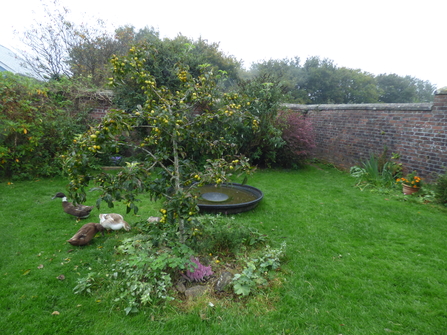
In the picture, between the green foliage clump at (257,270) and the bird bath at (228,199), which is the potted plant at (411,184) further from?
the green foliage clump at (257,270)

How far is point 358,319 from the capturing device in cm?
206

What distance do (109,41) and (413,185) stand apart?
1304cm

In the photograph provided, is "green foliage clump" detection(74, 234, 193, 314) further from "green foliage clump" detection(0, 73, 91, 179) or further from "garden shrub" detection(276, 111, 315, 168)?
"garden shrub" detection(276, 111, 315, 168)

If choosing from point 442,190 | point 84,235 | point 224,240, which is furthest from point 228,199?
point 442,190

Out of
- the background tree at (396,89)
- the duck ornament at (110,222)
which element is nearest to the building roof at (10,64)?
the duck ornament at (110,222)

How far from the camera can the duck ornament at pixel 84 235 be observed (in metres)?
2.95

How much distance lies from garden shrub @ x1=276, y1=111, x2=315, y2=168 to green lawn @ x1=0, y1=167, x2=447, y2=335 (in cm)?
350

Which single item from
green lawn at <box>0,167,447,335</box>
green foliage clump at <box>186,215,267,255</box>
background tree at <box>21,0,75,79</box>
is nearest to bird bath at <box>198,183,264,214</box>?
green lawn at <box>0,167,447,335</box>

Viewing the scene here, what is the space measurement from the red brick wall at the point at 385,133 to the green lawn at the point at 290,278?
1.75 metres

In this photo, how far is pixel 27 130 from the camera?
5.69m

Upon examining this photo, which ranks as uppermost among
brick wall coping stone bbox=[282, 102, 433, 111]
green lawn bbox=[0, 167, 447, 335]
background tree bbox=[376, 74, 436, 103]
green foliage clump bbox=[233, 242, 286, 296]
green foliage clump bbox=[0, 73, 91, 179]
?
background tree bbox=[376, 74, 436, 103]

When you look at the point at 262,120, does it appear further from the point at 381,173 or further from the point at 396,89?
the point at 396,89

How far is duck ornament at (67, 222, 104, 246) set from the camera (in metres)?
2.95

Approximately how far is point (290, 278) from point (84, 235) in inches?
96.4
